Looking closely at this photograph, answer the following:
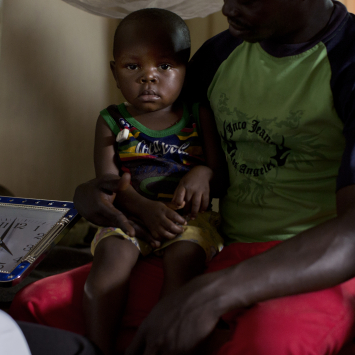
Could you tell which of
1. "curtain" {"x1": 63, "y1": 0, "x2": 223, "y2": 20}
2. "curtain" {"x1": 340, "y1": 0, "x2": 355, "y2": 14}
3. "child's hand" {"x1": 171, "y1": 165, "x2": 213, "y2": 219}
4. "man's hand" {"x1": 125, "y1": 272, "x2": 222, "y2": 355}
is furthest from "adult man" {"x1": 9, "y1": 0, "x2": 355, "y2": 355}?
"curtain" {"x1": 340, "y1": 0, "x2": 355, "y2": 14}

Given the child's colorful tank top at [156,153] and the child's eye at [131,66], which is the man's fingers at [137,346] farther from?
the child's eye at [131,66]

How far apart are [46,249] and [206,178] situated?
42 cm

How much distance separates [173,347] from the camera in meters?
0.61

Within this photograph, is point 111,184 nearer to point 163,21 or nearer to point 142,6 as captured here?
point 163,21

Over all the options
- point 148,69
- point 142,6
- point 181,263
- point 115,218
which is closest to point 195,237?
point 181,263

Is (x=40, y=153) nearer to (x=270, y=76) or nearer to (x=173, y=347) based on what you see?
(x=270, y=76)

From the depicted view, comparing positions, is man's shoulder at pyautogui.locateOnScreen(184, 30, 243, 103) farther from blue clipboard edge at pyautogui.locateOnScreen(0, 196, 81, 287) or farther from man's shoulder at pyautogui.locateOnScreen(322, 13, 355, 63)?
blue clipboard edge at pyautogui.locateOnScreen(0, 196, 81, 287)

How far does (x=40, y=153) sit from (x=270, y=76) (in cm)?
123

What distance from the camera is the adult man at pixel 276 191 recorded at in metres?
0.63

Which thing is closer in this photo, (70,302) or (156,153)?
(70,302)

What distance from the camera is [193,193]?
93cm

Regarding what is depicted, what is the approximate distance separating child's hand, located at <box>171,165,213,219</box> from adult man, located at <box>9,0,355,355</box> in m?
0.10

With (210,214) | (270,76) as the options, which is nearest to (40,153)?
(210,214)

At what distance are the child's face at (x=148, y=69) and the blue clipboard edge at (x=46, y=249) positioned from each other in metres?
0.35
